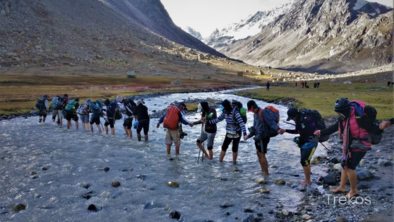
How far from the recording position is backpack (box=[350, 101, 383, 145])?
7.64m

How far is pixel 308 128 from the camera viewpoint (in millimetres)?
9711

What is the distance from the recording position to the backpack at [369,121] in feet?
25.1

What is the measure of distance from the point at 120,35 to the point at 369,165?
162 metres

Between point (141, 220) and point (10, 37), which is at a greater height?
point (10, 37)

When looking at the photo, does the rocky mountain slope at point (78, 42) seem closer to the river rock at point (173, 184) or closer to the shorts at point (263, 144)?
the river rock at point (173, 184)

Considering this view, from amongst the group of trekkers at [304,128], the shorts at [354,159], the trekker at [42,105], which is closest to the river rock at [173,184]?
the group of trekkers at [304,128]

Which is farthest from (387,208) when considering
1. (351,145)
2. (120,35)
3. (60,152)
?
(120,35)

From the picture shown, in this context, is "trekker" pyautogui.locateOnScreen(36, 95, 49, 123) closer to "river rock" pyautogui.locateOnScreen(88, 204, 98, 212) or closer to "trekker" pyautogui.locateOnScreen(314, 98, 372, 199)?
"river rock" pyautogui.locateOnScreen(88, 204, 98, 212)

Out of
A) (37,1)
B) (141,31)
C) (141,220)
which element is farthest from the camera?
(141,31)

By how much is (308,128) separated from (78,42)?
13845 centimetres

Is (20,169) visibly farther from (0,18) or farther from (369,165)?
(0,18)

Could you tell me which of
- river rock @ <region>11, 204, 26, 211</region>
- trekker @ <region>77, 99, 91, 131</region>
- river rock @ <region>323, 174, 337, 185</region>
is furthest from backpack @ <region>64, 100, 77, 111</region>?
river rock @ <region>323, 174, 337, 185</region>

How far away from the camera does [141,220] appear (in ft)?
27.6

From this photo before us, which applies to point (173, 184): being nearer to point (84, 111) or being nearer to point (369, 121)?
point (369, 121)
